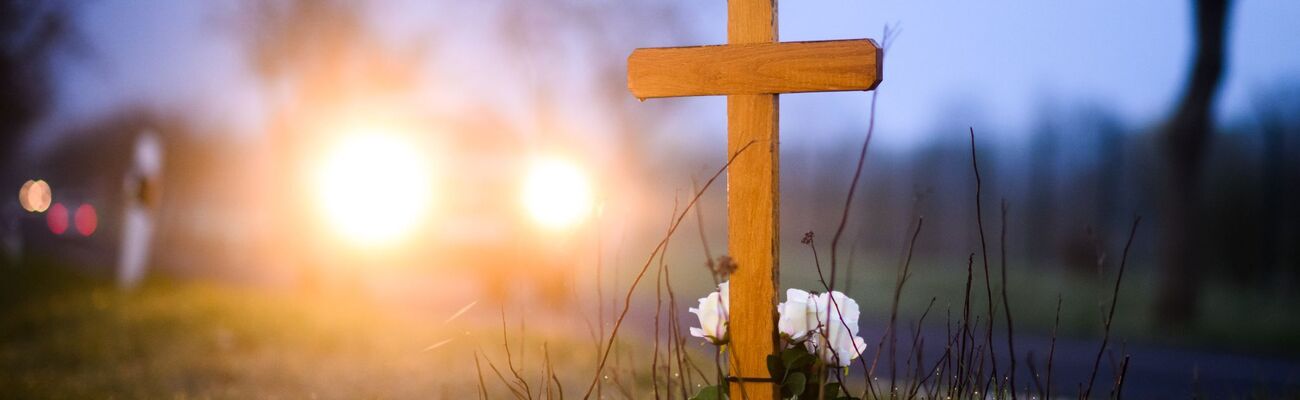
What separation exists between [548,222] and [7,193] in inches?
602

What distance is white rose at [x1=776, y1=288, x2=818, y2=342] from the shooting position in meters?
2.93

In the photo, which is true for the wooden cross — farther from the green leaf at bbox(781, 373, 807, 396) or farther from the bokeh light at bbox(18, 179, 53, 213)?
the bokeh light at bbox(18, 179, 53, 213)

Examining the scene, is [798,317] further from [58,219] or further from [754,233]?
[58,219]

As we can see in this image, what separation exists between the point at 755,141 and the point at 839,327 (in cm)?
58

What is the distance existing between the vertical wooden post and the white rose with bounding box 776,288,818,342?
0.12ft

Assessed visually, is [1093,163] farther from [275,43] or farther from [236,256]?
[236,256]

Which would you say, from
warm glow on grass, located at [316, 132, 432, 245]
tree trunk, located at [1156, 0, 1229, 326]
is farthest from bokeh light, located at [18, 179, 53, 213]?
tree trunk, located at [1156, 0, 1229, 326]

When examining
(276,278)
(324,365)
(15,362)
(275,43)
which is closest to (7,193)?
(276,278)

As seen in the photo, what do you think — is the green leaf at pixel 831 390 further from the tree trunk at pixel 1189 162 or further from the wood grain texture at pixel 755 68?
the tree trunk at pixel 1189 162

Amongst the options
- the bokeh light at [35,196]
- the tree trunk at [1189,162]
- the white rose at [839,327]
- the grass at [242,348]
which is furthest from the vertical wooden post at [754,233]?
the bokeh light at [35,196]

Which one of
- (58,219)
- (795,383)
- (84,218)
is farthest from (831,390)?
(58,219)

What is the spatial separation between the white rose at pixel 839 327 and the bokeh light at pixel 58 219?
28777mm

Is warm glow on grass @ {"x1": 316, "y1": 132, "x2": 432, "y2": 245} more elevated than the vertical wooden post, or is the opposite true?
warm glow on grass @ {"x1": 316, "y1": 132, "x2": 432, "y2": 245}

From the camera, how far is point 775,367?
9.78 ft
